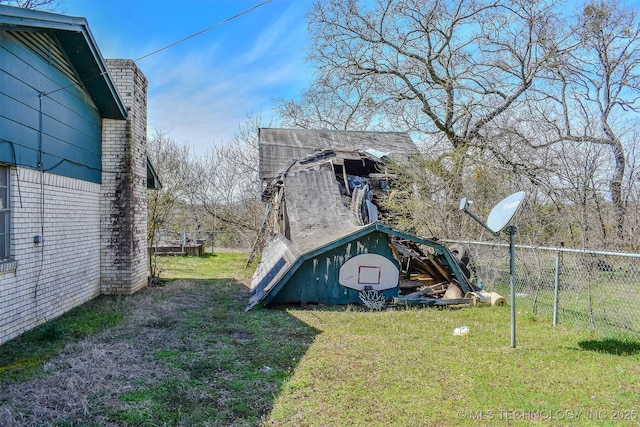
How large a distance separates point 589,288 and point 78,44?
9.12 meters

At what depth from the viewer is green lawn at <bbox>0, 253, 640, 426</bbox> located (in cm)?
357

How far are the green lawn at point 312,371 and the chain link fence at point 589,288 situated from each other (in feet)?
1.21

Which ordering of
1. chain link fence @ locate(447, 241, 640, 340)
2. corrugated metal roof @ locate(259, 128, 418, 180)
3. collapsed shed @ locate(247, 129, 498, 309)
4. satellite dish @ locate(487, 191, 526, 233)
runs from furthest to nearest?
corrugated metal roof @ locate(259, 128, 418, 180) → collapsed shed @ locate(247, 129, 498, 309) → chain link fence @ locate(447, 241, 640, 340) → satellite dish @ locate(487, 191, 526, 233)

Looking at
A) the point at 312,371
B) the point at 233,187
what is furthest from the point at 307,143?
the point at 312,371

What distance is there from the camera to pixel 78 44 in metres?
7.02

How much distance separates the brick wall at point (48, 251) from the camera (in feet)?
18.4

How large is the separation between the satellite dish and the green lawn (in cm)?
164

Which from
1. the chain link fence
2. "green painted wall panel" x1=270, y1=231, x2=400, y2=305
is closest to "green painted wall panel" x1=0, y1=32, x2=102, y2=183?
"green painted wall panel" x1=270, y1=231, x2=400, y2=305

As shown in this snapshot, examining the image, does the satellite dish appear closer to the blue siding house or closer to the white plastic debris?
the white plastic debris

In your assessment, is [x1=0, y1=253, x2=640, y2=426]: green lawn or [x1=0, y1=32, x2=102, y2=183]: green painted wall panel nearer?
[x1=0, y1=253, x2=640, y2=426]: green lawn

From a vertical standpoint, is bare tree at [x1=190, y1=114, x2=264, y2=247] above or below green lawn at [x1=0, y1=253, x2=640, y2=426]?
above

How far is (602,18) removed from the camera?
13.6 m

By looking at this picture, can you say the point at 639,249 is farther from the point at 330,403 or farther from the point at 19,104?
the point at 19,104

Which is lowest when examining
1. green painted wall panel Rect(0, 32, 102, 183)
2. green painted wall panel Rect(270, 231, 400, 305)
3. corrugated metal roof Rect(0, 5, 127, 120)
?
green painted wall panel Rect(270, 231, 400, 305)
